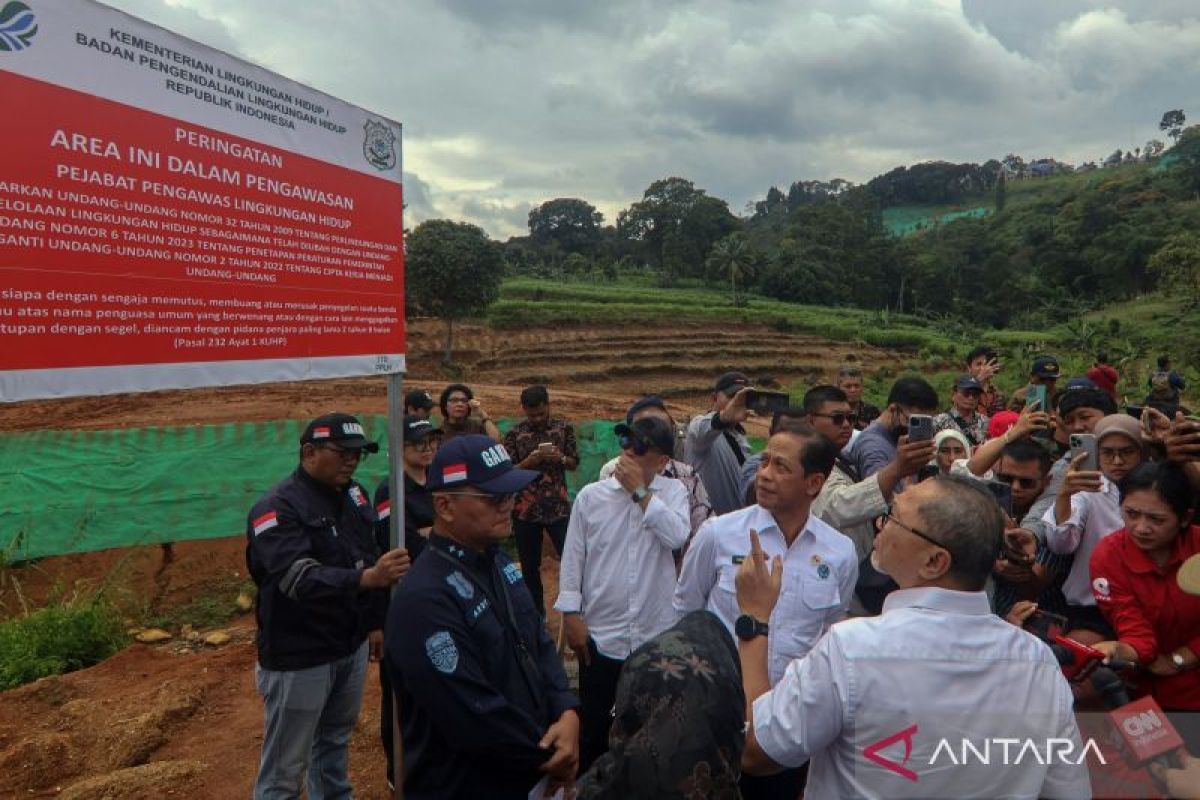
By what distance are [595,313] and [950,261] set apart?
33091 mm

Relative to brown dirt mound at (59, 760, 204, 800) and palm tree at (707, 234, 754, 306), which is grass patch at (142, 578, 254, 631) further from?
palm tree at (707, 234, 754, 306)

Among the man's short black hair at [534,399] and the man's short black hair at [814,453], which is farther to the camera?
the man's short black hair at [534,399]

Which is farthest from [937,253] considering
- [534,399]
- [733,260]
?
[534,399]

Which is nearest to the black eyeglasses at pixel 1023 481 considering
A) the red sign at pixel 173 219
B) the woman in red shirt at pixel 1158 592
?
the woman in red shirt at pixel 1158 592

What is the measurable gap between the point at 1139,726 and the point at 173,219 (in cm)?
344

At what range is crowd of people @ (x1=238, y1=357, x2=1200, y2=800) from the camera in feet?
4.83

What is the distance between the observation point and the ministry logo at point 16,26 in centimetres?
192

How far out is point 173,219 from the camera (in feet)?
7.59

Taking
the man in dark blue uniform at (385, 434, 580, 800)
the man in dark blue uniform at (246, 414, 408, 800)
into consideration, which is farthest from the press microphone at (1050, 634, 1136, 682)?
the man in dark blue uniform at (246, 414, 408, 800)

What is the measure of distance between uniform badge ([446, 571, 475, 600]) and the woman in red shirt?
89.7 inches

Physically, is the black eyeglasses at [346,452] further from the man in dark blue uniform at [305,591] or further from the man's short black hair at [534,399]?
the man's short black hair at [534,399]

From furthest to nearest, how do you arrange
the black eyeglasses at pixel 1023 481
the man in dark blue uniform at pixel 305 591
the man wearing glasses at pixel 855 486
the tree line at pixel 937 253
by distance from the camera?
the tree line at pixel 937 253 → the black eyeglasses at pixel 1023 481 → the man in dark blue uniform at pixel 305 591 → the man wearing glasses at pixel 855 486

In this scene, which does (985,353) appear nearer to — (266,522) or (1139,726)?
(1139,726)

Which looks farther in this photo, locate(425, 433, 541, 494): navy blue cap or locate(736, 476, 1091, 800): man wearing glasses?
locate(425, 433, 541, 494): navy blue cap
